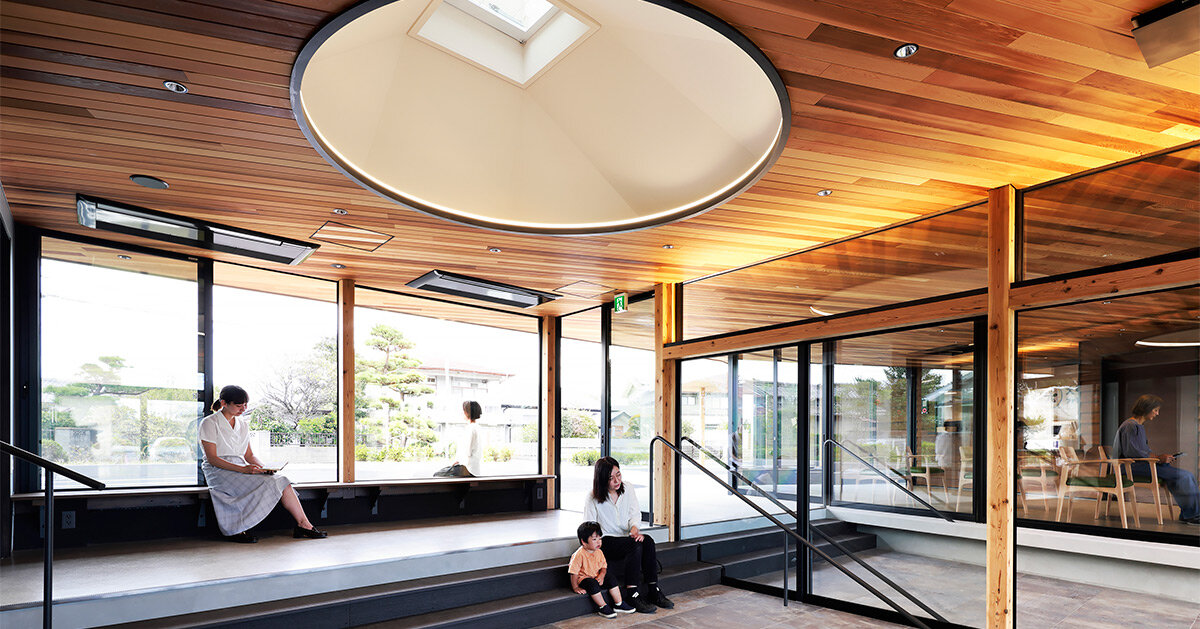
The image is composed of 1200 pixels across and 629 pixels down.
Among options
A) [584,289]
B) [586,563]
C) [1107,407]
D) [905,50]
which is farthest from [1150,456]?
[584,289]

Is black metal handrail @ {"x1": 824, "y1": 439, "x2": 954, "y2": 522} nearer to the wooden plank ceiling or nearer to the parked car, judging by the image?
the wooden plank ceiling

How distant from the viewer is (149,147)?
11.7ft

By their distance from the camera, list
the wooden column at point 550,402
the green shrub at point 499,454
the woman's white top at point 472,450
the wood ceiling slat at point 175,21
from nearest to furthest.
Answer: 1. the wood ceiling slat at point 175,21
2. the woman's white top at point 472,450
3. the green shrub at point 499,454
4. the wooden column at point 550,402

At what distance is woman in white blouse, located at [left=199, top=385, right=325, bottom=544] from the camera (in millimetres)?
5430

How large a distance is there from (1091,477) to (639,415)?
4194 mm

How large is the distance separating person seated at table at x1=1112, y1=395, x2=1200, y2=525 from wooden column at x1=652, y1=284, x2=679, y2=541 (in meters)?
3.67

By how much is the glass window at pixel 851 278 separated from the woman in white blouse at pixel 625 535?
1662 millimetres

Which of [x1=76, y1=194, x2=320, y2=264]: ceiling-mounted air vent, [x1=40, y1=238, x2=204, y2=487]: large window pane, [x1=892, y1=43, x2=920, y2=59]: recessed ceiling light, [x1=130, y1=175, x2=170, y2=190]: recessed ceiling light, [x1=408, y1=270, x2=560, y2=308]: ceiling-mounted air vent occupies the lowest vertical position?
[x1=40, y1=238, x2=204, y2=487]: large window pane

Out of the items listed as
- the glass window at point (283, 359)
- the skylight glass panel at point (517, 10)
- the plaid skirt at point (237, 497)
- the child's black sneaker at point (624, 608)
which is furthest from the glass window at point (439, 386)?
the skylight glass panel at point (517, 10)

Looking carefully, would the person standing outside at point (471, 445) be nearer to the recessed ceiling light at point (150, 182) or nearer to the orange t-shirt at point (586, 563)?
the orange t-shirt at point (586, 563)

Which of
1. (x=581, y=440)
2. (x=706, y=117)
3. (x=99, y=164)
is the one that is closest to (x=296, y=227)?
(x=99, y=164)

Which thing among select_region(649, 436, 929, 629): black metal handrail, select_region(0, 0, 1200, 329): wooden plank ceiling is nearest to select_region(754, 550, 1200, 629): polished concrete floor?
select_region(649, 436, 929, 629): black metal handrail

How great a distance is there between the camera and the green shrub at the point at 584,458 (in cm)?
817

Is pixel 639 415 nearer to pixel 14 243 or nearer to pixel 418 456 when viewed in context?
pixel 418 456
